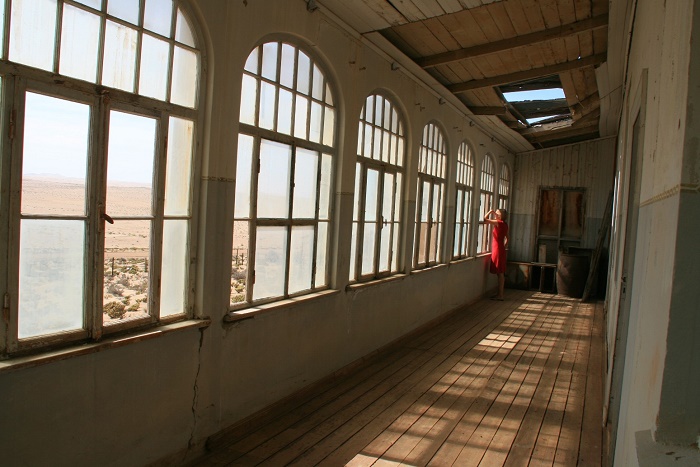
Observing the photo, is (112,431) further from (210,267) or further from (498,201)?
(498,201)

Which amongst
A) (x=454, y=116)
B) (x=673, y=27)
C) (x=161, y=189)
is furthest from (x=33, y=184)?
(x=454, y=116)

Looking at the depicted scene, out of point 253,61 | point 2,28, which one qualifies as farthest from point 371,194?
point 2,28

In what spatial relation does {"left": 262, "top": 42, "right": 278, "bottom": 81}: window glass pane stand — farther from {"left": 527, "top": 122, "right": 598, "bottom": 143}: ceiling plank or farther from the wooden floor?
{"left": 527, "top": 122, "right": 598, "bottom": 143}: ceiling plank

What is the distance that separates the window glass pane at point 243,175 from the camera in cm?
334

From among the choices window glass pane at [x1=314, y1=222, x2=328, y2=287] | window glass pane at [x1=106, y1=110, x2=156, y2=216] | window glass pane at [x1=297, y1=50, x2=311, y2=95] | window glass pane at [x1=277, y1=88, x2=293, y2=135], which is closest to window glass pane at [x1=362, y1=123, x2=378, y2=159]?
window glass pane at [x1=314, y1=222, x2=328, y2=287]

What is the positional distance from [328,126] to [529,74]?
122 inches

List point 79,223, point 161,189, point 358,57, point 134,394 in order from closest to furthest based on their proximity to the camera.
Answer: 1. point 79,223
2. point 134,394
3. point 161,189
4. point 358,57

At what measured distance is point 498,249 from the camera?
31.7 feet

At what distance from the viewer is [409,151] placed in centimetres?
598

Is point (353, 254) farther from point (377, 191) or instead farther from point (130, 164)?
point (130, 164)

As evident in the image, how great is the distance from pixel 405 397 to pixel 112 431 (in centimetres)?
246

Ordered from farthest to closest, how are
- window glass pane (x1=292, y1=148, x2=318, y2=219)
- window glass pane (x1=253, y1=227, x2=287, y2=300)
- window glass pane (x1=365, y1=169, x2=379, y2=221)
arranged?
window glass pane (x1=365, y1=169, x2=379, y2=221) → window glass pane (x1=292, y1=148, x2=318, y2=219) → window glass pane (x1=253, y1=227, x2=287, y2=300)

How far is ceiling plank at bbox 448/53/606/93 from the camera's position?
576 centimetres

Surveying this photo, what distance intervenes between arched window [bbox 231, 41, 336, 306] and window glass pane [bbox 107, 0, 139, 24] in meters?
0.87
